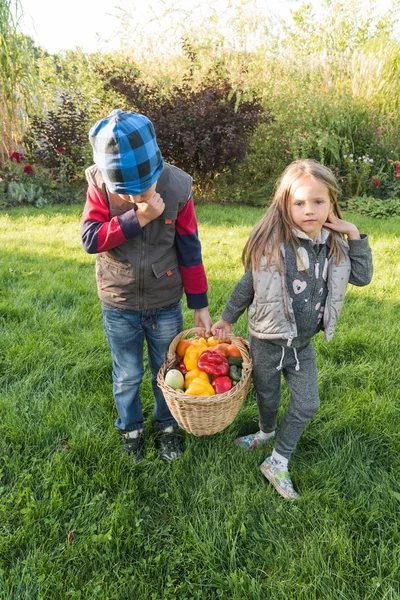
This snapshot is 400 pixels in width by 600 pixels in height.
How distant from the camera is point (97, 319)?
11.1ft

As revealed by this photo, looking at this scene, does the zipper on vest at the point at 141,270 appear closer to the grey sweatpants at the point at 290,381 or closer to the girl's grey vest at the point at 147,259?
the girl's grey vest at the point at 147,259

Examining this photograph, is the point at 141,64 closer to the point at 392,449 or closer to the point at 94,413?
the point at 94,413

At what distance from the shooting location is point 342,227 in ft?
5.95

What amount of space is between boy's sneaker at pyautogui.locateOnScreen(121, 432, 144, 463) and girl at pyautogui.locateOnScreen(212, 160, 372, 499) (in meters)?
0.74

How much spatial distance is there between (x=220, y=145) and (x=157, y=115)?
1.17 m

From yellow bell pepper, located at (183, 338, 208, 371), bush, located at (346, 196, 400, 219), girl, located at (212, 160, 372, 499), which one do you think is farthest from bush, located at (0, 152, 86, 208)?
girl, located at (212, 160, 372, 499)

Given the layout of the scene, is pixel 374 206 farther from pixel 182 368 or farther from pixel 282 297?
pixel 182 368

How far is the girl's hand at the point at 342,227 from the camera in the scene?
5.94 ft

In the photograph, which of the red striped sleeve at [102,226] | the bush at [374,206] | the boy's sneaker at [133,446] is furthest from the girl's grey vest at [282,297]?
the bush at [374,206]

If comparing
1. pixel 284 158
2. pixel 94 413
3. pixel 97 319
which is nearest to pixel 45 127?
pixel 284 158

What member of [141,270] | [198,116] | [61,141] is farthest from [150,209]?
[61,141]

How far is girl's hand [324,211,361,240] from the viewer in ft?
5.94

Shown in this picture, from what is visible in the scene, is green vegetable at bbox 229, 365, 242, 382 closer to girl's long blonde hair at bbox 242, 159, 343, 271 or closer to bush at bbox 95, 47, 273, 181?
girl's long blonde hair at bbox 242, 159, 343, 271

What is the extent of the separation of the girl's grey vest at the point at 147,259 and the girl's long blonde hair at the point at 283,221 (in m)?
0.37
